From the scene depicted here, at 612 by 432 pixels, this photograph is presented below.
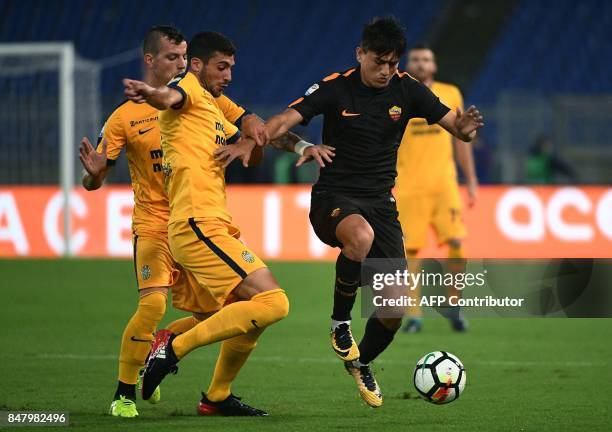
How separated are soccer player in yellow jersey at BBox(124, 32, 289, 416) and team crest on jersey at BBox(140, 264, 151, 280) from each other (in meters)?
0.35

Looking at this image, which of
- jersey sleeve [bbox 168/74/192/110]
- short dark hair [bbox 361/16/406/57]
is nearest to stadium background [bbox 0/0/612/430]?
jersey sleeve [bbox 168/74/192/110]

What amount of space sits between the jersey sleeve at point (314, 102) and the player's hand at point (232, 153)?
0.55 m

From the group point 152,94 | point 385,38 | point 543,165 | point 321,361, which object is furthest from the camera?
point 543,165

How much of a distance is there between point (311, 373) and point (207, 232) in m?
2.26

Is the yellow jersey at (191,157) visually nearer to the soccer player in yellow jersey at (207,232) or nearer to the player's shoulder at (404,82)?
the soccer player in yellow jersey at (207,232)

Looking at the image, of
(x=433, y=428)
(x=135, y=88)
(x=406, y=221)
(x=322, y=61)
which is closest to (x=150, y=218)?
(x=135, y=88)

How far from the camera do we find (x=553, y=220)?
15.9 m

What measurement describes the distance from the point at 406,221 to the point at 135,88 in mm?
5223

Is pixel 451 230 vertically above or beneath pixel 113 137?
beneath

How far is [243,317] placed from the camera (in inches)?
237

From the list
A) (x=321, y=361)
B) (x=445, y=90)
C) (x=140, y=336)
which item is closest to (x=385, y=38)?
(x=140, y=336)

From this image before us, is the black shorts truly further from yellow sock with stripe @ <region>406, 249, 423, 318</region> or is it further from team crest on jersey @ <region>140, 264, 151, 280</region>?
yellow sock with stripe @ <region>406, 249, 423, 318</region>

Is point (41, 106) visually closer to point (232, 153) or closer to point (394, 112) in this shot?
point (394, 112)

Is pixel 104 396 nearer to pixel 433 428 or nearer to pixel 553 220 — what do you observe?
pixel 433 428
